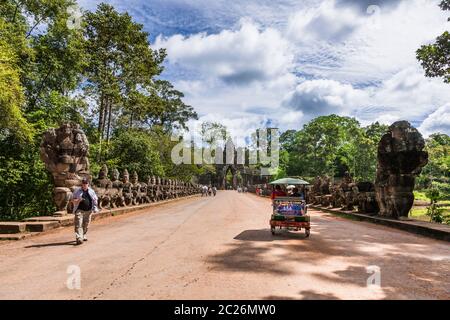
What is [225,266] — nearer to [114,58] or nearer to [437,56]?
[437,56]

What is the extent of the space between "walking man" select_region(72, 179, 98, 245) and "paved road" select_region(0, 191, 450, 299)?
17.4 inches

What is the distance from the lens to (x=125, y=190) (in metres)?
21.2

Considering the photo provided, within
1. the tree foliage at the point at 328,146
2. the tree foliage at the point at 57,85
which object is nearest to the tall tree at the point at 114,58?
the tree foliage at the point at 57,85

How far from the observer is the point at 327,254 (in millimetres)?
7355

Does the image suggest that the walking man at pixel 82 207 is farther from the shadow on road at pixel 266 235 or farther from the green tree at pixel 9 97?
the green tree at pixel 9 97

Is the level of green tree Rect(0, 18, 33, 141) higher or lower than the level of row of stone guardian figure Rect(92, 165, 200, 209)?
higher

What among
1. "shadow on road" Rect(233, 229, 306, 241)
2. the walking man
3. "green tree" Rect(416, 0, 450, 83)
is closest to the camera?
the walking man

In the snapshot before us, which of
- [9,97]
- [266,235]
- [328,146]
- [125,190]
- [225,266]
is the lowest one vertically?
[266,235]

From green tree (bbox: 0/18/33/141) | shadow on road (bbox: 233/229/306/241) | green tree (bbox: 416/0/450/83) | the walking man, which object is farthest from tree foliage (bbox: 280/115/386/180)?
the walking man

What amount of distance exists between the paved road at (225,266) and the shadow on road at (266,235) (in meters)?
0.03

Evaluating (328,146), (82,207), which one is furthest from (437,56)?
(328,146)

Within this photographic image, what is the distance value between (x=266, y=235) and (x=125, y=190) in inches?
521

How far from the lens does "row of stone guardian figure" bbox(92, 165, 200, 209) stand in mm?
17297

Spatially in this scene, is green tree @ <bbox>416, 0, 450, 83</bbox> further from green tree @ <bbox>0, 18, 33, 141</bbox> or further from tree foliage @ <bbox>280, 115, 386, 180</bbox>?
tree foliage @ <bbox>280, 115, 386, 180</bbox>
